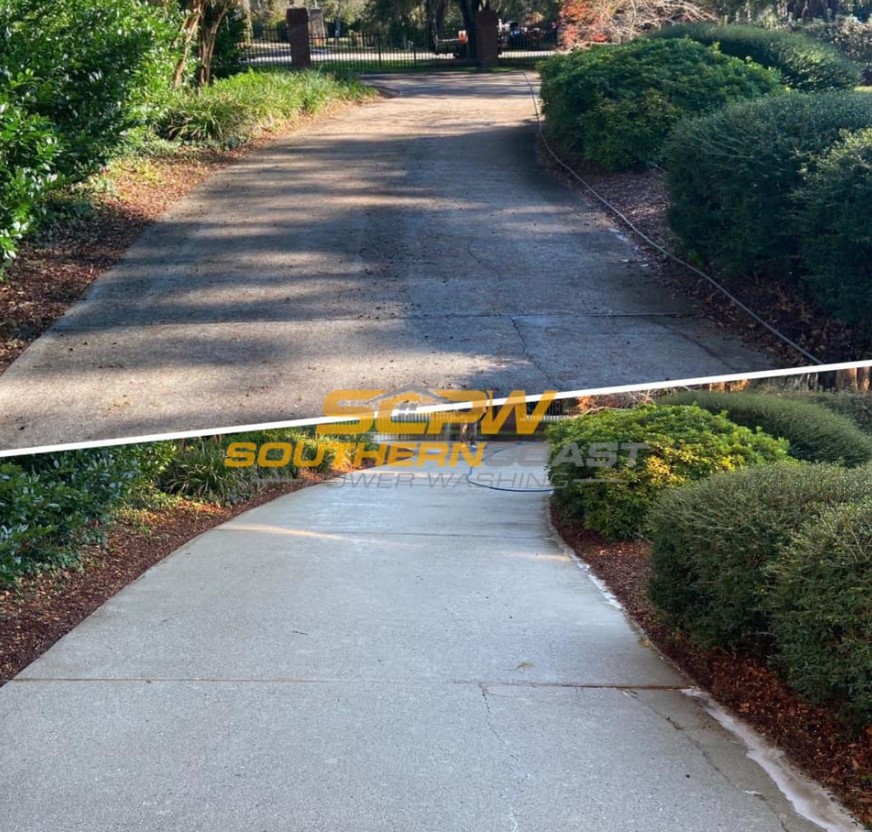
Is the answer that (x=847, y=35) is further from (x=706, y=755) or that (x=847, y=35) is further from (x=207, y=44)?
(x=207, y=44)

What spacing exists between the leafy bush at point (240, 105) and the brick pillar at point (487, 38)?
11250 millimetres

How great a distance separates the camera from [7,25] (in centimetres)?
995

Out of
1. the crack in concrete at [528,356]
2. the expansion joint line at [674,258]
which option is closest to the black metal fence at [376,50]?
the expansion joint line at [674,258]

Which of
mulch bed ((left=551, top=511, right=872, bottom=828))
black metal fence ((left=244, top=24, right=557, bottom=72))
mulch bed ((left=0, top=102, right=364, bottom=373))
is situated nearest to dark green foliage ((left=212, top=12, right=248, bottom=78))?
black metal fence ((left=244, top=24, right=557, bottom=72))

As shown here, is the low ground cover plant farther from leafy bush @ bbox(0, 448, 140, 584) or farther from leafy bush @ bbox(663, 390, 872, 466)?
leafy bush @ bbox(663, 390, 872, 466)

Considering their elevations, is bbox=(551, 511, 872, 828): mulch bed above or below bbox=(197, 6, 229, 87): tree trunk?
below

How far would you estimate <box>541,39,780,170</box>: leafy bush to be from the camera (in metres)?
13.6

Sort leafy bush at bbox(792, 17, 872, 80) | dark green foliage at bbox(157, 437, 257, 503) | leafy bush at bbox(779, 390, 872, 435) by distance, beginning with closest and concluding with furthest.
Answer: leafy bush at bbox(792, 17, 872, 80) < leafy bush at bbox(779, 390, 872, 435) < dark green foliage at bbox(157, 437, 257, 503)

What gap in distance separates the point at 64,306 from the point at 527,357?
417 centimetres

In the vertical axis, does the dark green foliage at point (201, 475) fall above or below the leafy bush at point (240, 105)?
below

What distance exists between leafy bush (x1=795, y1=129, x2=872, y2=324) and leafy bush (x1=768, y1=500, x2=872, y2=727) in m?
3.10

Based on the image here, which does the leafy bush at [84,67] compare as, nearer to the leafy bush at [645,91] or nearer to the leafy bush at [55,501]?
the leafy bush at [55,501]

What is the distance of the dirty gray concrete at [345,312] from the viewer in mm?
7648

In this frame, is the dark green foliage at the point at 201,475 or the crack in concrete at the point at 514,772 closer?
the crack in concrete at the point at 514,772
